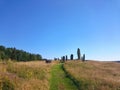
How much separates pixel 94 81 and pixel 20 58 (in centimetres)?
10842

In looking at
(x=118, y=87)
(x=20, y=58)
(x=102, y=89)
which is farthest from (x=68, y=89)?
(x=20, y=58)

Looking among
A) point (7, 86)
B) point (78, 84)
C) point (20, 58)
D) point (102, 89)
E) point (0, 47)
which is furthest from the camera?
point (0, 47)

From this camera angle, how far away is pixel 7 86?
26.9 m

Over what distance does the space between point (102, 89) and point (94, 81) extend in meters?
5.09

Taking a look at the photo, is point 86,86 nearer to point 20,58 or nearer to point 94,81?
point 94,81

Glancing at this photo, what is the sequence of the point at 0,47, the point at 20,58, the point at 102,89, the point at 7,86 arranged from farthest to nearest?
the point at 0,47
the point at 20,58
the point at 102,89
the point at 7,86

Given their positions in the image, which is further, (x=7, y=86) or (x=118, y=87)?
(x=118, y=87)

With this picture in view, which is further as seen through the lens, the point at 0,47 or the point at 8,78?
the point at 0,47

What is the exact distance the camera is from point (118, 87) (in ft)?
111

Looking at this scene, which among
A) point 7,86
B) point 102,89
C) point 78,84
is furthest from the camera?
point 78,84

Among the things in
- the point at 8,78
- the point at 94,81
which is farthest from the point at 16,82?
the point at 94,81

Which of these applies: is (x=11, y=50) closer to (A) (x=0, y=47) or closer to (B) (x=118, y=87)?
(A) (x=0, y=47)

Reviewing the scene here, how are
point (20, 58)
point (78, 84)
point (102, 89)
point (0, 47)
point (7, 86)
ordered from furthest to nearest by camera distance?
point (0, 47) < point (20, 58) < point (78, 84) < point (102, 89) < point (7, 86)

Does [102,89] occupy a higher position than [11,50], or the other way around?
[11,50]
